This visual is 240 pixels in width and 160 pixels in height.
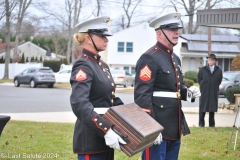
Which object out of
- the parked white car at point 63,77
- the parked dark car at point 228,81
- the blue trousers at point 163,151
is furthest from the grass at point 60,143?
the parked white car at point 63,77

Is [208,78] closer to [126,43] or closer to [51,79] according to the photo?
[51,79]

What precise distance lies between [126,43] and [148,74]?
43.7m

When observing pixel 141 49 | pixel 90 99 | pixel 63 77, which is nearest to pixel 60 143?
pixel 90 99

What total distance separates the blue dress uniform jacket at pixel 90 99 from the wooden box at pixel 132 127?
0.08m

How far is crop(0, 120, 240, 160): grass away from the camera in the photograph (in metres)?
A: 7.55

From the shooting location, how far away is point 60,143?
8422 mm

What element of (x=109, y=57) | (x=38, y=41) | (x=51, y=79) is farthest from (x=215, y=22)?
(x=38, y=41)

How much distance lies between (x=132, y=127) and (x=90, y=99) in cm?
49

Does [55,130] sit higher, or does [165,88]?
[165,88]

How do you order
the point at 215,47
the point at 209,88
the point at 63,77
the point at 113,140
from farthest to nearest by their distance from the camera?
the point at 215,47
the point at 63,77
the point at 209,88
the point at 113,140

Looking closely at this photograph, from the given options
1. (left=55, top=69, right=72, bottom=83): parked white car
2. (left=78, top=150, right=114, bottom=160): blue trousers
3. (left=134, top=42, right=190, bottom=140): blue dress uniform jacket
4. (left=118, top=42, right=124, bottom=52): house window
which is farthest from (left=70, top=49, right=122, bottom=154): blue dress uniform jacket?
(left=118, top=42, right=124, bottom=52): house window

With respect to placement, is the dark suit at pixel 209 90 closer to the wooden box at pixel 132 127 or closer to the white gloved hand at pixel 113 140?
the wooden box at pixel 132 127

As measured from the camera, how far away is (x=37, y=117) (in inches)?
513

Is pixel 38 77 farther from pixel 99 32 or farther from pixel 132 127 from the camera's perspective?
pixel 132 127
